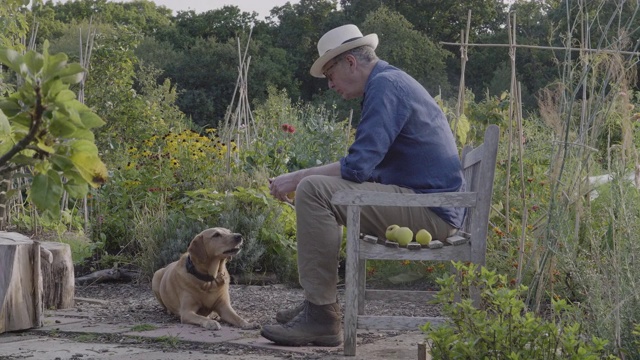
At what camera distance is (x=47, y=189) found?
137cm

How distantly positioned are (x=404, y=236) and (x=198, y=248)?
58.3 inches

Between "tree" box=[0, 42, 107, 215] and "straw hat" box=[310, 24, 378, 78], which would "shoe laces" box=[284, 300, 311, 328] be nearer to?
"straw hat" box=[310, 24, 378, 78]

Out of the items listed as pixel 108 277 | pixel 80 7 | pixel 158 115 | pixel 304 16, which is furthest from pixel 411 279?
pixel 80 7

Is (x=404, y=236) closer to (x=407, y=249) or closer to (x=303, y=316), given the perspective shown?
(x=407, y=249)

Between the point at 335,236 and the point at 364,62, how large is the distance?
869mm

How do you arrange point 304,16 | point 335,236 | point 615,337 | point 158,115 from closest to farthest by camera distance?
point 615,337, point 335,236, point 158,115, point 304,16

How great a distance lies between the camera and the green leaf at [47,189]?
1.36 meters

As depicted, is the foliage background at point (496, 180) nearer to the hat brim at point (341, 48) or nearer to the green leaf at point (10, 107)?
the green leaf at point (10, 107)

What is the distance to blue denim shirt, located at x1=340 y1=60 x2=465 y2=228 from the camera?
3.84 meters

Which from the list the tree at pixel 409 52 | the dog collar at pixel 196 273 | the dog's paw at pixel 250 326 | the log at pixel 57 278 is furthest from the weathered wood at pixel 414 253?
the tree at pixel 409 52

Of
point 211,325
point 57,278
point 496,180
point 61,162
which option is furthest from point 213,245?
point 61,162

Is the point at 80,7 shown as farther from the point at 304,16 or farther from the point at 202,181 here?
the point at 202,181

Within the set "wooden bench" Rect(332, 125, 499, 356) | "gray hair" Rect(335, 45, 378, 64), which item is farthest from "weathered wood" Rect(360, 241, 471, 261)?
"gray hair" Rect(335, 45, 378, 64)

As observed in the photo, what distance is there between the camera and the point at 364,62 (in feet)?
13.7
